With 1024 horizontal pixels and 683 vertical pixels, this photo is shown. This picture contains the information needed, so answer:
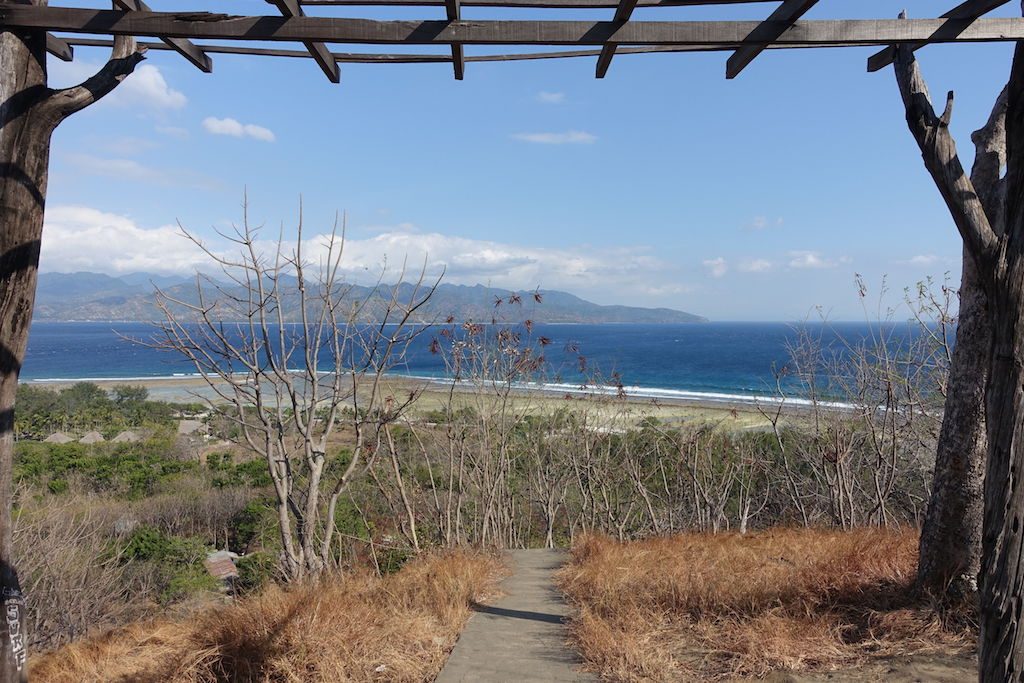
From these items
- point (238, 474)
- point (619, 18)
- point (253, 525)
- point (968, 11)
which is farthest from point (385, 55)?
point (238, 474)

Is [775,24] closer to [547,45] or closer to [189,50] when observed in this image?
[547,45]

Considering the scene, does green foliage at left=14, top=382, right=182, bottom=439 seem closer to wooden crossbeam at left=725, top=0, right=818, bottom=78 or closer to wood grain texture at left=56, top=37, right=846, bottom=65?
wood grain texture at left=56, top=37, right=846, bottom=65

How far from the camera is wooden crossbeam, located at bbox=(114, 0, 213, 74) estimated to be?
2844 mm

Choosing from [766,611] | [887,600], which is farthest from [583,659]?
[887,600]

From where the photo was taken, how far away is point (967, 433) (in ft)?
12.7

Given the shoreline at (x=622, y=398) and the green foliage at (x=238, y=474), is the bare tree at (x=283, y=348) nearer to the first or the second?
the shoreline at (x=622, y=398)

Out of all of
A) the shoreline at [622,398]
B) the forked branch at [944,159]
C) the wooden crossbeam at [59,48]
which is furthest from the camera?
the shoreline at [622,398]

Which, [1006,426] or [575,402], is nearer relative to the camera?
[1006,426]

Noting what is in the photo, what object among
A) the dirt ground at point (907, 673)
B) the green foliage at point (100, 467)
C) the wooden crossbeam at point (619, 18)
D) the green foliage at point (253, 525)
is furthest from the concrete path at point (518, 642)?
the green foliage at point (100, 467)

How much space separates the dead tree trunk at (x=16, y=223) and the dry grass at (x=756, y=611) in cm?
290

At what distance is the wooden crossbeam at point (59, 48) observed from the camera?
10.7 feet

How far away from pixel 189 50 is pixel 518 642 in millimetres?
4032

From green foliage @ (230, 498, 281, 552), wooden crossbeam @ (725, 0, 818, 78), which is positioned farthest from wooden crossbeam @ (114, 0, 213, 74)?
green foliage @ (230, 498, 281, 552)

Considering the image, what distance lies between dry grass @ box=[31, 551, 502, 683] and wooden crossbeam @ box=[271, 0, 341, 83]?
3294mm
